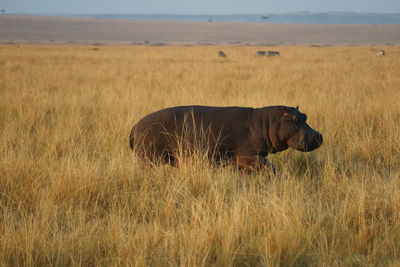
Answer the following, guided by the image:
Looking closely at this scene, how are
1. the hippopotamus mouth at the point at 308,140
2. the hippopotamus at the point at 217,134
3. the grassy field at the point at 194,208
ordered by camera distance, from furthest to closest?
the hippopotamus at the point at 217,134 → the hippopotamus mouth at the point at 308,140 → the grassy field at the point at 194,208

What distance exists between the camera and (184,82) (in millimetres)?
12852

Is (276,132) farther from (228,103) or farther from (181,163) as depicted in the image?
(228,103)

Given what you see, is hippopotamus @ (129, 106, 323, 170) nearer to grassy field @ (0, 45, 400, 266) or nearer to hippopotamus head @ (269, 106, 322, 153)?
hippopotamus head @ (269, 106, 322, 153)

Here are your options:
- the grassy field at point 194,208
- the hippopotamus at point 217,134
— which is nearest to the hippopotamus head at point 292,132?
the hippopotamus at point 217,134

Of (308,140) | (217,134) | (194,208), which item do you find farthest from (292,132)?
(194,208)

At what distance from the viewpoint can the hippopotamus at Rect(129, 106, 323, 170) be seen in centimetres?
489

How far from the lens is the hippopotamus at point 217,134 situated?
16.0 feet

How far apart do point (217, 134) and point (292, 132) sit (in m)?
0.75

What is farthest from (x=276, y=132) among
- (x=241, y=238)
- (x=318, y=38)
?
(x=318, y=38)

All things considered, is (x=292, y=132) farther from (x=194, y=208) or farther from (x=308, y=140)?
(x=194, y=208)

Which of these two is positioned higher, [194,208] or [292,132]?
[292,132]

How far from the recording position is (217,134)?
4.98 m

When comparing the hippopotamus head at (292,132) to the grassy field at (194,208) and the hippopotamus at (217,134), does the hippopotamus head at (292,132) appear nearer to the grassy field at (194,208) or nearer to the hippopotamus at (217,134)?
the hippopotamus at (217,134)

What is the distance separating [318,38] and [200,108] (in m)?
116
